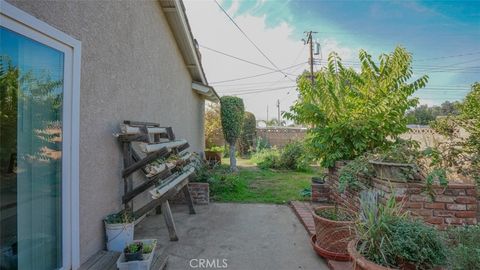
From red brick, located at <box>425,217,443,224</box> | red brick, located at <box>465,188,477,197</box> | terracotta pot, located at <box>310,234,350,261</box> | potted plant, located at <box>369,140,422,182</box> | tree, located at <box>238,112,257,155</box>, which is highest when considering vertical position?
tree, located at <box>238,112,257,155</box>

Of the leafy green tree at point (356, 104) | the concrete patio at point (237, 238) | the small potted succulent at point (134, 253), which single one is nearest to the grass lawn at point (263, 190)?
the concrete patio at point (237, 238)

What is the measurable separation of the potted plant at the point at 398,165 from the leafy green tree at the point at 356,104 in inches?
45.8

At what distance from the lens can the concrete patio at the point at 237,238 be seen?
3.35 m

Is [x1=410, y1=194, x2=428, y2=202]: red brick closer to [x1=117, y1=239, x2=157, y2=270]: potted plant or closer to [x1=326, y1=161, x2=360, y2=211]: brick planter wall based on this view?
[x1=326, y1=161, x2=360, y2=211]: brick planter wall

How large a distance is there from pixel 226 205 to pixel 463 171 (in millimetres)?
4279

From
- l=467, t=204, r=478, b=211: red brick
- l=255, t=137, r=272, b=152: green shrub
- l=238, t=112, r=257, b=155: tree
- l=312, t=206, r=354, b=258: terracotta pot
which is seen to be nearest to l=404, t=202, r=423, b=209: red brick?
l=467, t=204, r=478, b=211: red brick

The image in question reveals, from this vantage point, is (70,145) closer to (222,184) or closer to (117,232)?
(117,232)

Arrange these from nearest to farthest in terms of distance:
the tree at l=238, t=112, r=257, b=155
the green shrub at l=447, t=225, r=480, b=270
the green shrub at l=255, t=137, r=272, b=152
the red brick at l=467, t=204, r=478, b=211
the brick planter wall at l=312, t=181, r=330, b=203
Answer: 1. the green shrub at l=447, t=225, r=480, b=270
2. the red brick at l=467, t=204, r=478, b=211
3. the brick planter wall at l=312, t=181, r=330, b=203
4. the green shrub at l=255, t=137, r=272, b=152
5. the tree at l=238, t=112, r=257, b=155

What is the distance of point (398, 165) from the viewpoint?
10.5ft

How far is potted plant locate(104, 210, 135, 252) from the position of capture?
332cm

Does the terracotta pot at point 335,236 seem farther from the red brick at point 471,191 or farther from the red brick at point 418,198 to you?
the red brick at point 471,191

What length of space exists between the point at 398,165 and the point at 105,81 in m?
3.89

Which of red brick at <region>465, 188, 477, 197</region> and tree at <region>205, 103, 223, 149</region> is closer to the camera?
red brick at <region>465, 188, 477, 197</region>
